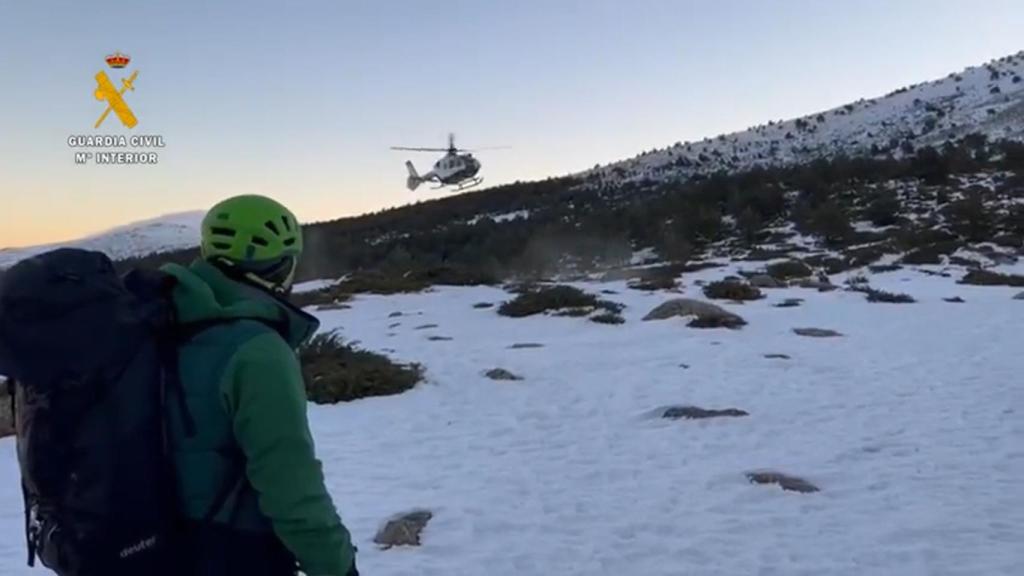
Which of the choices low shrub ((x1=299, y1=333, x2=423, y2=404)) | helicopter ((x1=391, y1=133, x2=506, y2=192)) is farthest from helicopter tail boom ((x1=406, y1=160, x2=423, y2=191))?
low shrub ((x1=299, y1=333, x2=423, y2=404))

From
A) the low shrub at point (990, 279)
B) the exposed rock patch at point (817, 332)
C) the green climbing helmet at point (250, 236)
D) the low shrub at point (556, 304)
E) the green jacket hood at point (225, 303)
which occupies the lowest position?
the low shrub at point (990, 279)

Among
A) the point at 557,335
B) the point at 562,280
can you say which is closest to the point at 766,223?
the point at 562,280

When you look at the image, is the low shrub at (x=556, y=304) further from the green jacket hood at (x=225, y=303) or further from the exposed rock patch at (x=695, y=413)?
the green jacket hood at (x=225, y=303)

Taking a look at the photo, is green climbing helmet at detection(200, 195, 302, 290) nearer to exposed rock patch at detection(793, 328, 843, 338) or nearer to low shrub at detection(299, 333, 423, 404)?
low shrub at detection(299, 333, 423, 404)

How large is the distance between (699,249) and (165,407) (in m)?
25.2

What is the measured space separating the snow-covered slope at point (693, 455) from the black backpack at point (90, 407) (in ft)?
10.7

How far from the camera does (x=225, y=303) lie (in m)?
2.29

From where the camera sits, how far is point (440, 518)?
20.3ft

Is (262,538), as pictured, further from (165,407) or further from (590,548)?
(590,548)

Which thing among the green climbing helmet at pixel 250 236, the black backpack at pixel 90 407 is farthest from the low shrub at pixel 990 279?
the black backpack at pixel 90 407

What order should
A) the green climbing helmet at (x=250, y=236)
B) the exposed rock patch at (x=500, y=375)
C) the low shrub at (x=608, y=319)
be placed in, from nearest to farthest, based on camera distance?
the green climbing helmet at (x=250, y=236) < the exposed rock patch at (x=500, y=375) < the low shrub at (x=608, y=319)

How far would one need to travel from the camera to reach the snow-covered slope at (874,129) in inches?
1645

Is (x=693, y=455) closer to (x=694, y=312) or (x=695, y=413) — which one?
(x=695, y=413)

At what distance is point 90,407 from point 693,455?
6.04 meters
